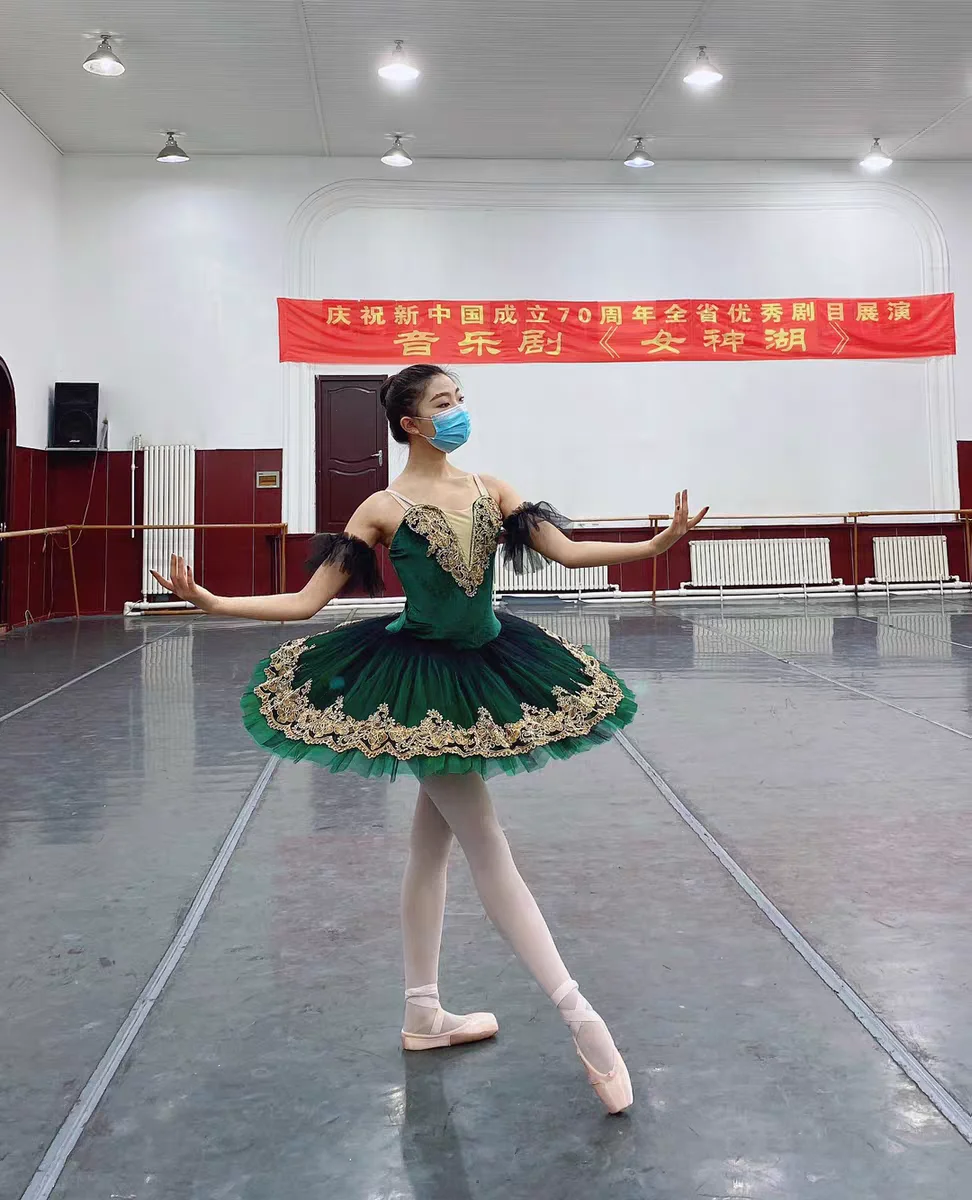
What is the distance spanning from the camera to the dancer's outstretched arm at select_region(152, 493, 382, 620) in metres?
1.94

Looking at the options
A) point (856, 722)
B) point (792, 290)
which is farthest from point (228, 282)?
point (856, 722)

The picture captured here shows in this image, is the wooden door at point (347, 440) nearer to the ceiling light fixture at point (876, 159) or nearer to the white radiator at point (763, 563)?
the white radiator at point (763, 563)

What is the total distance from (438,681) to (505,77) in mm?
9314

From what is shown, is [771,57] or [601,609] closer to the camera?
[771,57]

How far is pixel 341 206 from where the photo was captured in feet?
39.3

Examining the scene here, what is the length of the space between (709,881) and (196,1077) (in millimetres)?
1567

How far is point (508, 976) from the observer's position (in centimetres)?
241

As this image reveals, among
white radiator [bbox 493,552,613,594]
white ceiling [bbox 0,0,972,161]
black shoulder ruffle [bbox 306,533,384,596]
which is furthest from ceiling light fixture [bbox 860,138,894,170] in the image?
black shoulder ruffle [bbox 306,533,384,596]

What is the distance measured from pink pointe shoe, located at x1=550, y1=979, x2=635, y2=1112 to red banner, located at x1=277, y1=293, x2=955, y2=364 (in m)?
10.7

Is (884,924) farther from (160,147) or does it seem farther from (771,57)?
(160,147)

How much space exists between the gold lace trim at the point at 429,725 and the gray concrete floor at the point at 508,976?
623mm

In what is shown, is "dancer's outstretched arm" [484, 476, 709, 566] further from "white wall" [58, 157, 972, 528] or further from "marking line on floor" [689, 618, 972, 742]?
"white wall" [58, 157, 972, 528]

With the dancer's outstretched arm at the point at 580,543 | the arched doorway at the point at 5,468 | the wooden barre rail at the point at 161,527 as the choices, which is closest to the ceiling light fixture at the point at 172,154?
the arched doorway at the point at 5,468

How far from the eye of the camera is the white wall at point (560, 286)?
11719 mm
